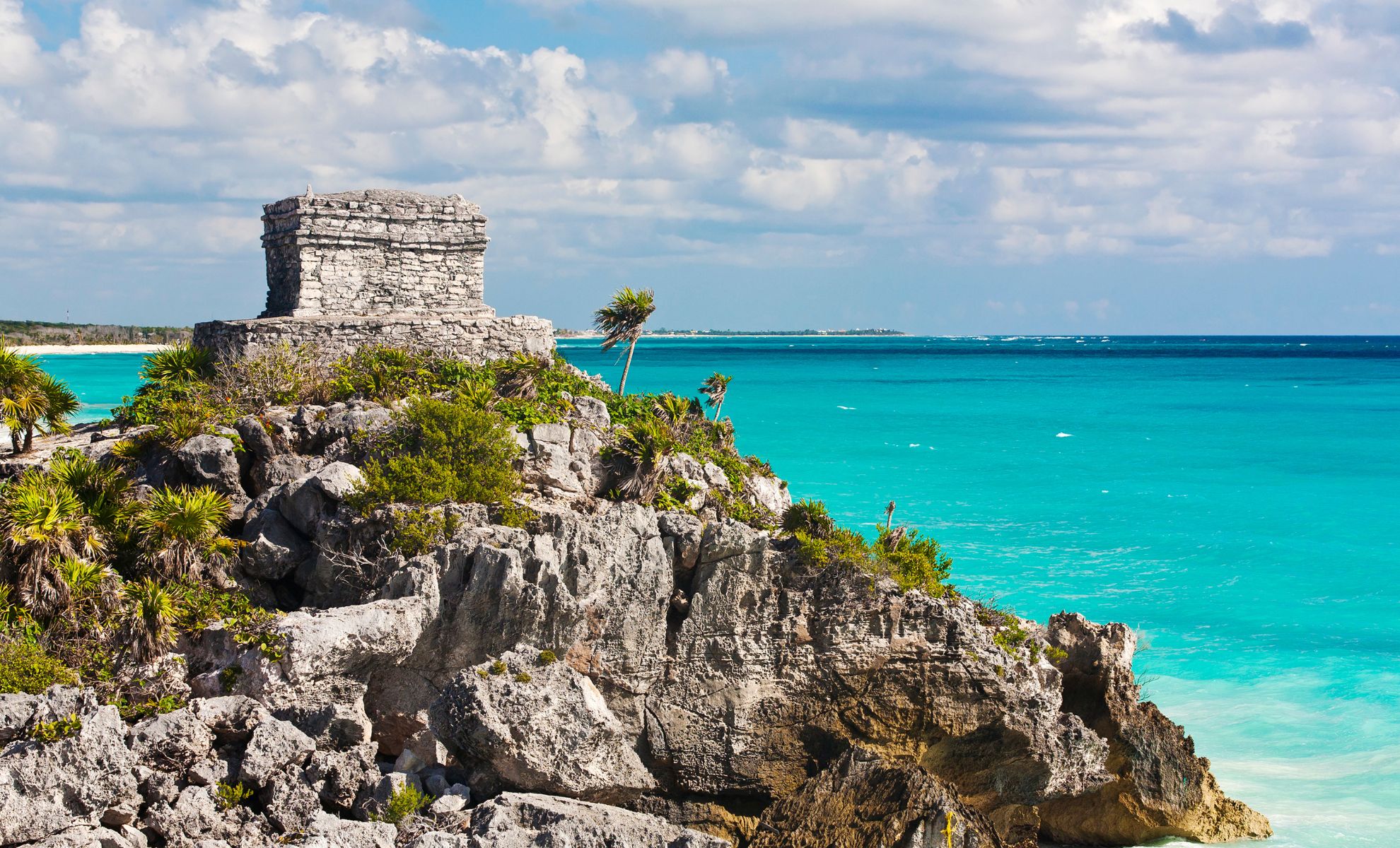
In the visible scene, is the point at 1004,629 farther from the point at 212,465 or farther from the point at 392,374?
the point at 212,465

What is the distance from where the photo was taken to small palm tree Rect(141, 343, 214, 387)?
18797 mm

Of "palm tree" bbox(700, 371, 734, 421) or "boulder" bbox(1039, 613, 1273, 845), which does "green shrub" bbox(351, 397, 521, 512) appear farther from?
"boulder" bbox(1039, 613, 1273, 845)

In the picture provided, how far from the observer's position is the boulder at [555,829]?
37.3ft

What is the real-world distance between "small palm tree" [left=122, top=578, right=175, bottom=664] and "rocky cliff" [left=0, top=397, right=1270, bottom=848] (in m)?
0.28

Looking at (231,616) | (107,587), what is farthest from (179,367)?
(231,616)

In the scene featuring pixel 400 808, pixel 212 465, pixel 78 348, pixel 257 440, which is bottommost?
pixel 400 808

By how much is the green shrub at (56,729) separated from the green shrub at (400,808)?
2.97 m

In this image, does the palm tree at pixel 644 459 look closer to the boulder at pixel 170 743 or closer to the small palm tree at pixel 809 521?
the small palm tree at pixel 809 521

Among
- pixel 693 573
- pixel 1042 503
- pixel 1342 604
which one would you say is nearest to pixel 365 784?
pixel 693 573

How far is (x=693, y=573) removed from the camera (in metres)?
14.5

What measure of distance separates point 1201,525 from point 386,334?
25.9 meters

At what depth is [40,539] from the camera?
13.1 m

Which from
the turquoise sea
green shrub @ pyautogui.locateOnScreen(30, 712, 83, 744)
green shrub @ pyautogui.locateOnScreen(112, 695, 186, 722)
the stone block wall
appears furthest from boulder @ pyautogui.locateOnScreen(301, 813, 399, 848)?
the turquoise sea

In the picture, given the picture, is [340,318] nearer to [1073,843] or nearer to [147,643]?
[147,643]
